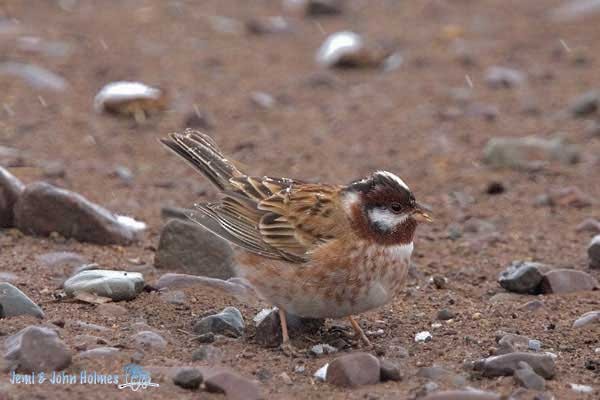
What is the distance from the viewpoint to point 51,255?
25.9ft

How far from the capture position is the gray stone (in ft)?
26.8

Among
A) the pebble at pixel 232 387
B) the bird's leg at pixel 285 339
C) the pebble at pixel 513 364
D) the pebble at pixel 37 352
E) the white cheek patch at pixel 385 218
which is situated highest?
the white cheek patch at pixel 385 218

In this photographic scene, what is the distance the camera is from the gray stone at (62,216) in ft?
26.8

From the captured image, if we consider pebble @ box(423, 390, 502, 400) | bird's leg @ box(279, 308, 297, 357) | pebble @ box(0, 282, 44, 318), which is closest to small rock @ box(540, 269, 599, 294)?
bird's leg @ box(279, 308, 297, 357)

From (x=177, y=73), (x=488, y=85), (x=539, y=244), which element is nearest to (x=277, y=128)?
(x=177, y=73)

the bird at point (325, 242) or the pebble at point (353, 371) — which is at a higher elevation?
the bird at point (325, 242)

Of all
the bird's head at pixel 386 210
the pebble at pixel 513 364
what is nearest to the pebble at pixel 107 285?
the bird's head at pixel 386 210

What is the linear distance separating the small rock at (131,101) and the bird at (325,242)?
517 cm

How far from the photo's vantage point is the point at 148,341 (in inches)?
245

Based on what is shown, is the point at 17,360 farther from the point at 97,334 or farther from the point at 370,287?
the point at 370,287

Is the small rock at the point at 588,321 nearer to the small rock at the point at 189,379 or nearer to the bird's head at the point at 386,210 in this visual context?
the bird's head at the point at 386,210

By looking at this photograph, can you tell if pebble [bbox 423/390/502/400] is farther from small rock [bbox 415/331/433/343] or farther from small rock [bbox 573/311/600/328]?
small rock [bbox 573/311/600/328]

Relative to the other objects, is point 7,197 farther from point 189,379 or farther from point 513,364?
point 513,364

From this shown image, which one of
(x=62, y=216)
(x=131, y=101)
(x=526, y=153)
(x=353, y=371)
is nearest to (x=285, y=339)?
(x=353, y=371)
